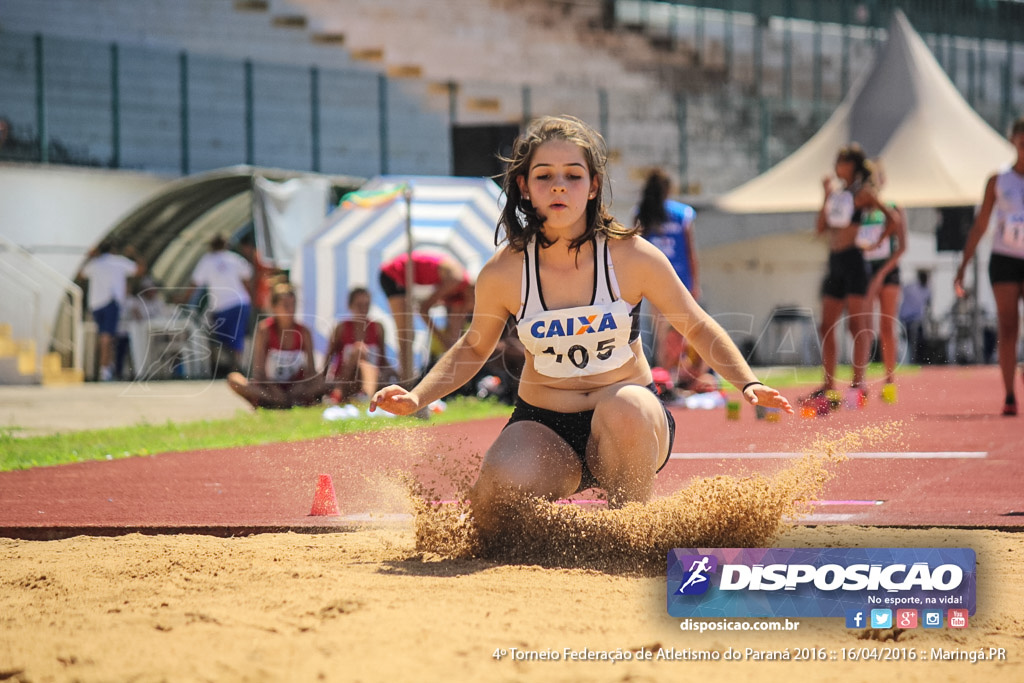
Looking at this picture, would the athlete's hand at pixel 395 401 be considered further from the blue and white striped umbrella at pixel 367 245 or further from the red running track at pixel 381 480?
the blue and white striped umbrella at pixel 367 245

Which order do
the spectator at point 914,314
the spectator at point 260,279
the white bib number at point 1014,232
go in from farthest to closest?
the spectator at point 914,314, the spectator at point 260,279, the white bib number at point 1014,232

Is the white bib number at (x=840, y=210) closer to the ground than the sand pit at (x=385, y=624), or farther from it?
farther from it

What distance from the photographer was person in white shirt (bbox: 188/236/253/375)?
17438mm

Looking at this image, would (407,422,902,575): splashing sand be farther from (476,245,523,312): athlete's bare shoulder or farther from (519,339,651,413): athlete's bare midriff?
(476,245,523,312): athlete's bare shoulder

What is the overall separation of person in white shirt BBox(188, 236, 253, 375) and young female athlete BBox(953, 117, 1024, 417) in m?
10.4

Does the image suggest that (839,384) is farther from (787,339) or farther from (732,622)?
(787,339)

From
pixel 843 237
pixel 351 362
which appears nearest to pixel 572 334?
pixel 843 237

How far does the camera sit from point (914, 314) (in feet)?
72.5

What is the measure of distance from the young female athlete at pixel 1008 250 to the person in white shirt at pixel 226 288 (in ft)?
34.3

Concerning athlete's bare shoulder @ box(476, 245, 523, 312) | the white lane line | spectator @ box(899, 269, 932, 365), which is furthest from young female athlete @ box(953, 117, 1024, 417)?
spectator @ box(899, 269, 932, 365)

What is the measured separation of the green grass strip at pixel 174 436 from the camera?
8305mm

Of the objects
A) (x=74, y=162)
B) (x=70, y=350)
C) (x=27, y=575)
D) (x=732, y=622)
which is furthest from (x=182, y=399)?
(x=732, y=622)

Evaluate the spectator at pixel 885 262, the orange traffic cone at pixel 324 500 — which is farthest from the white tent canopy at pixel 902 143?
the orange traffic cone at pixel 324 500

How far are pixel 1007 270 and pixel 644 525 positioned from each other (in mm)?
6386
